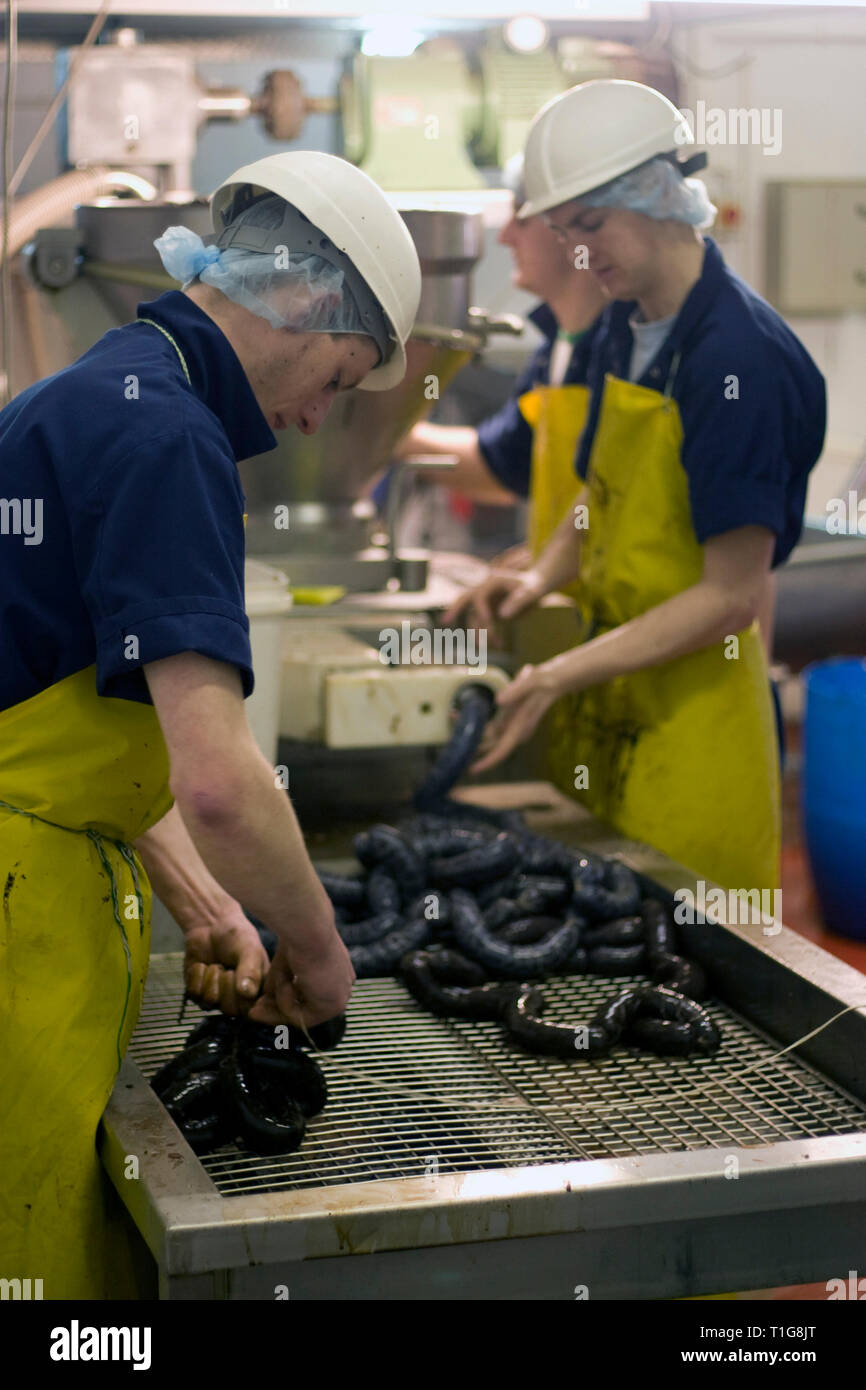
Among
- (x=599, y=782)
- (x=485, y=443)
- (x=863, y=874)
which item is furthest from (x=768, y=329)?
(x=863, y=874)

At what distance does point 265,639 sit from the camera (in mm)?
1898

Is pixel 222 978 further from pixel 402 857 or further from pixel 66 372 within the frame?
pixel 66 372

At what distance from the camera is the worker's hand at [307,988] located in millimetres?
1359

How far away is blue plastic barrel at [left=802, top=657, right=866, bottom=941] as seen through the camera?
3.73m

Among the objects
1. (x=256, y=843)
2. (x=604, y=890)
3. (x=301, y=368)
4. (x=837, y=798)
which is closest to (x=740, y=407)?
(x=604, y=890)

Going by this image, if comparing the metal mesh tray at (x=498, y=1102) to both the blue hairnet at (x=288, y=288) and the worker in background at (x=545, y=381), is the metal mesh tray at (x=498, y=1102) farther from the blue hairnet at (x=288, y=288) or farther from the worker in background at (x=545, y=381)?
the worker in background at (x=545, y=381)

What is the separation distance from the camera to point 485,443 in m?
3.24

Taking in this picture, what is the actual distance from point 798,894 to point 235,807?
10.7 feet

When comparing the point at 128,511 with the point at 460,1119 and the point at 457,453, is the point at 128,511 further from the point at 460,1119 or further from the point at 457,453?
the point at 457,453

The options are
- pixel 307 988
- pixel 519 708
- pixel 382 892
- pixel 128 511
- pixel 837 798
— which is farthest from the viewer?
pixel 837 798

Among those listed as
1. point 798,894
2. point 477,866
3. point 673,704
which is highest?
point 673,704

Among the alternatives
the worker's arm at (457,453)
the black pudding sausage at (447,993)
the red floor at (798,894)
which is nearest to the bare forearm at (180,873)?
the black pudding sausage at (447,993)

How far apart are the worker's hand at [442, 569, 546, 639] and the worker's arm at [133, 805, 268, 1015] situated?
0.88 m

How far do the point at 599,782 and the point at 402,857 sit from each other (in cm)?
66
